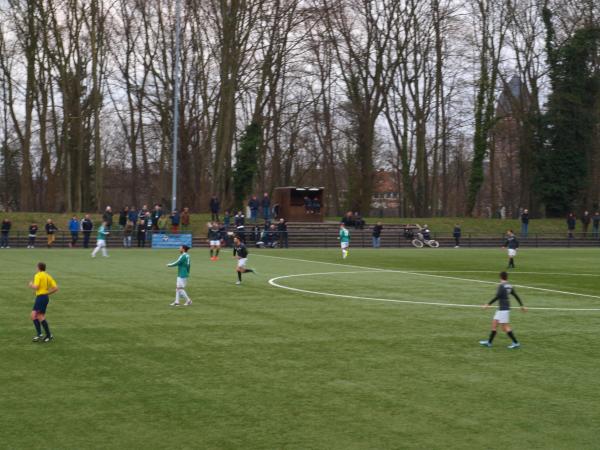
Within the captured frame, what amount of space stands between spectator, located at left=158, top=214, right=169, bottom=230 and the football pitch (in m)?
26.4

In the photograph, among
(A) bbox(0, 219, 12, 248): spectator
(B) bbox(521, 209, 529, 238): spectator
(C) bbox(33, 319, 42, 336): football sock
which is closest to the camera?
(C) bbox(33, 319, 42, 336): football sock

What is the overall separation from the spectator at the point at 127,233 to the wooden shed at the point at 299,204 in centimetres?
1228

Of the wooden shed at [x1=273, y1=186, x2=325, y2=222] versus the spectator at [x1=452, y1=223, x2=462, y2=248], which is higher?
the wooden shed at [x1=273, y1=186, x2=325, y2=222]

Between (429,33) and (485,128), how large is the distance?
30.3 ft

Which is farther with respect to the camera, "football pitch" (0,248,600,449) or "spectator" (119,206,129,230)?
"spectator" (119,206,129,230)

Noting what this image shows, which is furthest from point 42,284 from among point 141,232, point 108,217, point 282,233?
point 282,233

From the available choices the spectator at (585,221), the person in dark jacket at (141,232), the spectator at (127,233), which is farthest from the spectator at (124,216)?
the spectator at (585,221)

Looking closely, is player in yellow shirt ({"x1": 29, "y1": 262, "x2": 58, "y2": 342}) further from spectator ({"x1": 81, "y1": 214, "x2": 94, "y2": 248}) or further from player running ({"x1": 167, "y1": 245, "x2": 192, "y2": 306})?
spectator ({"x1": 81, "y1": 214, "x2": 94, "y2": 248})

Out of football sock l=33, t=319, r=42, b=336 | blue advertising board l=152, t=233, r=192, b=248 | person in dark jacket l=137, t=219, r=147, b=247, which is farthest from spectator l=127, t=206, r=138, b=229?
football sock l=33, t=319, r=42, b=336

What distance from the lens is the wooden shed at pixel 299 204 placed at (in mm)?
57594

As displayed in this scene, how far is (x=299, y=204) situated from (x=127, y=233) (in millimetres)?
14115

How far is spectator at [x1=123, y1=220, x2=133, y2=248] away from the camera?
48.0m

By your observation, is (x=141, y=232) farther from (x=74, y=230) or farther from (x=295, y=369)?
(x=295, y=369)

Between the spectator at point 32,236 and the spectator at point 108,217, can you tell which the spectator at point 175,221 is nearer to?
the spectator at point 108,217
